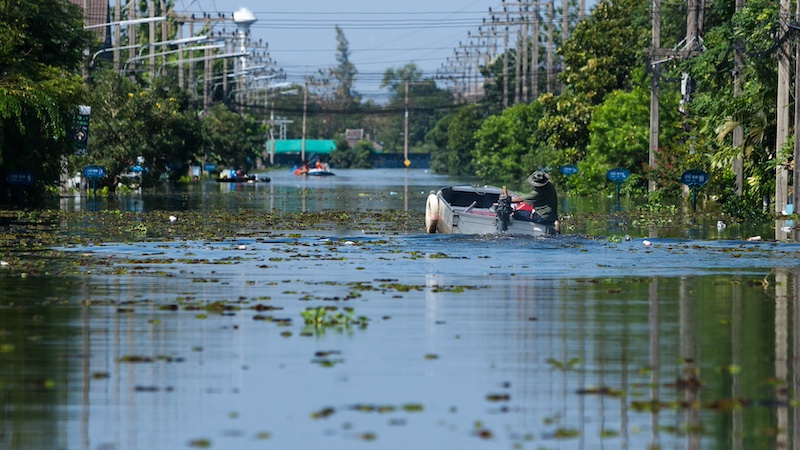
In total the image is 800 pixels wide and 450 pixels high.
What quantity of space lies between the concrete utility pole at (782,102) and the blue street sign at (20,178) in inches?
957

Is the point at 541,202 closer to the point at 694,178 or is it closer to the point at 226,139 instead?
the point at 694,178

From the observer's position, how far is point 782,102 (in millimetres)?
42656

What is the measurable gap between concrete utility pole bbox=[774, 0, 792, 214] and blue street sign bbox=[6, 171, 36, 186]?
2431 cm

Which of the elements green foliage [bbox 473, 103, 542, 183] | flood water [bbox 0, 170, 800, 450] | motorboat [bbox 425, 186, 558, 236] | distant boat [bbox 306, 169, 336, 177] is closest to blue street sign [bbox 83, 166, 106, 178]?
motorboat [bbox 425, 186, 558, 236]

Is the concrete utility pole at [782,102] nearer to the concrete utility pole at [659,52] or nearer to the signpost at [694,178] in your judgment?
the signpost at [694,178]

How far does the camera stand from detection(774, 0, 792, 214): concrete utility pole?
42.1 m

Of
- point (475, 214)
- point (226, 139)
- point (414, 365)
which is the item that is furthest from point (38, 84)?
point (226, 139)

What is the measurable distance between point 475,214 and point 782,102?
12.7 meters

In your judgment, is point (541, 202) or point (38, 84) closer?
point (541, 202)

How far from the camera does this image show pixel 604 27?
3383 inches

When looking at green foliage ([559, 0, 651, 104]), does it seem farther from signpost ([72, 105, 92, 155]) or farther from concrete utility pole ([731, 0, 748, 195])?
signpost ([72, 105, 92, 155])

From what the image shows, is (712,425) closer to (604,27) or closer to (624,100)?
(624,100)

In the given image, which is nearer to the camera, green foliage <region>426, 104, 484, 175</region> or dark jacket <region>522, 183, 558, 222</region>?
dark jacket <region>522, 183, 558, 222</region>

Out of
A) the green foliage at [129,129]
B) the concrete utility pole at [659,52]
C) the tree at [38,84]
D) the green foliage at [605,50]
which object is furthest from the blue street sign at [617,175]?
the green foliage at [129,129]
